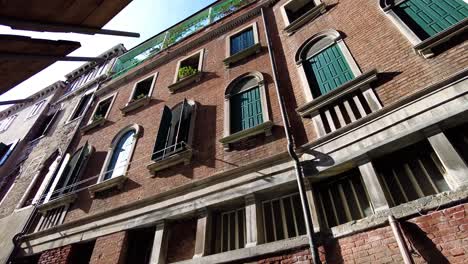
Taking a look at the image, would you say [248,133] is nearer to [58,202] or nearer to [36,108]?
[58,202]

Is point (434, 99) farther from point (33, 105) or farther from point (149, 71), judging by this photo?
point (33, 105)

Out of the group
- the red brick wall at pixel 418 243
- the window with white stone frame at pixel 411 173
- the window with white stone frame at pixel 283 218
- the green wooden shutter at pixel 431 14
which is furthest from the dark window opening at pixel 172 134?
the green wooden shutter at pixel 431 14

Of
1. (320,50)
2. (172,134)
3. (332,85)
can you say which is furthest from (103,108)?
(332,85)

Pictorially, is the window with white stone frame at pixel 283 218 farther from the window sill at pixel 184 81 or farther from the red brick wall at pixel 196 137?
the window sill at pixel 184 81

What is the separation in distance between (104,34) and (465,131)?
198 inches

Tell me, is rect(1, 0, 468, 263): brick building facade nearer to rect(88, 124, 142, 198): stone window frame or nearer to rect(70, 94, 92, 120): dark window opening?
rect(88, 124, 142, 198): stone window frame

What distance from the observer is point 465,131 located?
4.04 metres

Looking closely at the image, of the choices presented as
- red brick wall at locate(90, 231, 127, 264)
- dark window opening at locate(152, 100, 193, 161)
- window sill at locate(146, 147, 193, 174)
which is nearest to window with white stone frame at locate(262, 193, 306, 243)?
window sill at locate(146, 147, 193, 174)

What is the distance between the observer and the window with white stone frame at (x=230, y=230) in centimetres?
521

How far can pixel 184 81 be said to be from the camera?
9.66m

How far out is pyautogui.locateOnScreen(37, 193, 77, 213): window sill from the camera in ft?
27.1

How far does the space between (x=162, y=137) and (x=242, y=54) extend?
3798 millimetres

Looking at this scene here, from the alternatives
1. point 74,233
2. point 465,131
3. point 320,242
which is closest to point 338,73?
point 465,131

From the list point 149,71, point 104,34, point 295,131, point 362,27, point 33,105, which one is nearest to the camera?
point 104,34
